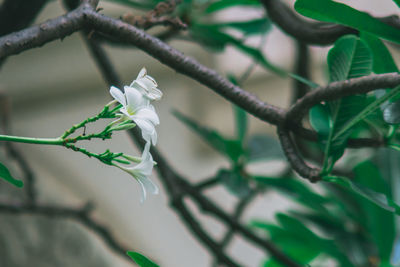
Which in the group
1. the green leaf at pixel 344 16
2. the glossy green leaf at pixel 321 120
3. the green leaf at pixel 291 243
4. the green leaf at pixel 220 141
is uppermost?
the green leaf at pixel 344 16

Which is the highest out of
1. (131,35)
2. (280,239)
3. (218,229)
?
(131,35)

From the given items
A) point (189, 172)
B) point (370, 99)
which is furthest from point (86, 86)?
point (370, 99)

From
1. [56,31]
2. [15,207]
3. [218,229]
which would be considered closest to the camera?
[56,31]

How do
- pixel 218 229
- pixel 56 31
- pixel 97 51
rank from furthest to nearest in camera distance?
pixel 218 229 < pixel 97 51 < pixel 56 31

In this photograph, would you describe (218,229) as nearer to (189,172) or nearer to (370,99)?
(189,172)

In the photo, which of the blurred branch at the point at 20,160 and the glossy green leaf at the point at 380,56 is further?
the blurred branch at the point at 20,160

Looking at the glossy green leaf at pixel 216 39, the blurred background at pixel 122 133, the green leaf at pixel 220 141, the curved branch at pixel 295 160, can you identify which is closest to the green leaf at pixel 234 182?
the green leaf at pixel 220 141

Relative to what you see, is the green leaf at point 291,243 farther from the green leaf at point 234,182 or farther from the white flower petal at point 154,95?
the white flower petal at point 154,95
